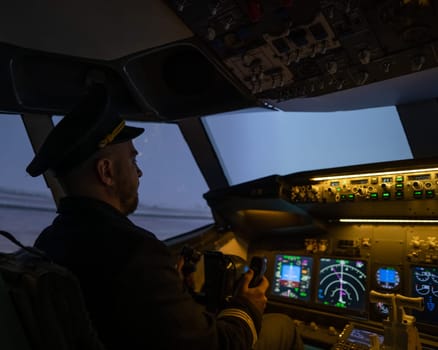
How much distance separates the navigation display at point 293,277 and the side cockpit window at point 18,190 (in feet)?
5.57

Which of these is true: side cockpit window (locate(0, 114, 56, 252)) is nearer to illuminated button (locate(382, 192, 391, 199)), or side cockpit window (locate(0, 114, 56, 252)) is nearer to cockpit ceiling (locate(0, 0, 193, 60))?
cockpit ceiling (locate(0, 0, 193, 60))

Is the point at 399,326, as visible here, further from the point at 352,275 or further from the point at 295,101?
the point at 295,101

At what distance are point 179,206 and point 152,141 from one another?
2.62ft

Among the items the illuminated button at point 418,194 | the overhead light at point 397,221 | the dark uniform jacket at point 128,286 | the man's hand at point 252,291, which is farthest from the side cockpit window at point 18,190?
the illuminated button at point 418,194

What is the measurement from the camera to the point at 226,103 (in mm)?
2189

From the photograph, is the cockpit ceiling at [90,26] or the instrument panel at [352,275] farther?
the instrument panel at [352,275]

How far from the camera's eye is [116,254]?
2.67 feet

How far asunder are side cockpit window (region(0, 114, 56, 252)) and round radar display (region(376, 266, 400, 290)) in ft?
7.29

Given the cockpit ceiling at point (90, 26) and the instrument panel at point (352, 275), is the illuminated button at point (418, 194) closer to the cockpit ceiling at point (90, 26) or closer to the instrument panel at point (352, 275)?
the instrument panel at point (352, 275)

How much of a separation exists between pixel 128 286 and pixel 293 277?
1.74 metres

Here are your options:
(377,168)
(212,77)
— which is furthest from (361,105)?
(212,77)

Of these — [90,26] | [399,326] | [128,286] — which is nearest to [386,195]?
[399,326]

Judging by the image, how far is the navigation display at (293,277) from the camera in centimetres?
223

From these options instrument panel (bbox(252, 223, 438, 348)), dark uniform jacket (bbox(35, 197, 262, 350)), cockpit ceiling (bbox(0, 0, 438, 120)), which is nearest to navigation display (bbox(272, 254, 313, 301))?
instrument panel (bbox(252, 223, 438, 348))
